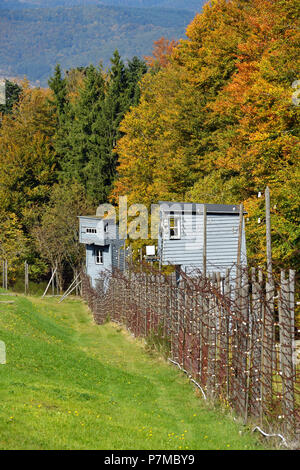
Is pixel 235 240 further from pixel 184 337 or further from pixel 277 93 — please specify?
pixel 184 337

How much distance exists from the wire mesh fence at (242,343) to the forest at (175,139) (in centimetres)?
674

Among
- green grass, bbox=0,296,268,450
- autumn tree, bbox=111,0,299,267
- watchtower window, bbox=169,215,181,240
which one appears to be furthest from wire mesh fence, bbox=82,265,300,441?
watchtower window, bbox=169,215,181,240

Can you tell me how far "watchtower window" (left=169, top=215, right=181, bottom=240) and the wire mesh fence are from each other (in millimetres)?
15309

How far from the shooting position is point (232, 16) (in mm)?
46219

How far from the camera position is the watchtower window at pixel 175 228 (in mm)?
37531

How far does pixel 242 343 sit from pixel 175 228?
24.4m

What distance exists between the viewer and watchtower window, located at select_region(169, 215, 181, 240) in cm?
3753

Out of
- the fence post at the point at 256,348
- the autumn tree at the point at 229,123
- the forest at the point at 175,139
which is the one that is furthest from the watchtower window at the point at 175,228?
the fence post at the point at 256,348

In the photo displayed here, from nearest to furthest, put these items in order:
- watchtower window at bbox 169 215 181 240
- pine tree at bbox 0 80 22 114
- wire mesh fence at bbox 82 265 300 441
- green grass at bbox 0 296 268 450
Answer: green grass at bbox 0 296 268 450 → wire mesh fence at bbox 82 265 300 441 → watchtower window at bbox 169 215 181 240 → pine tree at bbox 0 80 22 114

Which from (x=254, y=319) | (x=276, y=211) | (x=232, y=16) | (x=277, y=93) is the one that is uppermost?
(x=232, y=16)

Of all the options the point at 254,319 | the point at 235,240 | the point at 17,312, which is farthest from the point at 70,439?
the point at 235,240

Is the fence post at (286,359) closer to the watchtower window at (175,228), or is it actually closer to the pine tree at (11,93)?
the watchtower window at (175,228)

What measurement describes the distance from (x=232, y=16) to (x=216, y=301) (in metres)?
35.0

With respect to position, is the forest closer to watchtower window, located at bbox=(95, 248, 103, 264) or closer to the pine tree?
the pine tree
